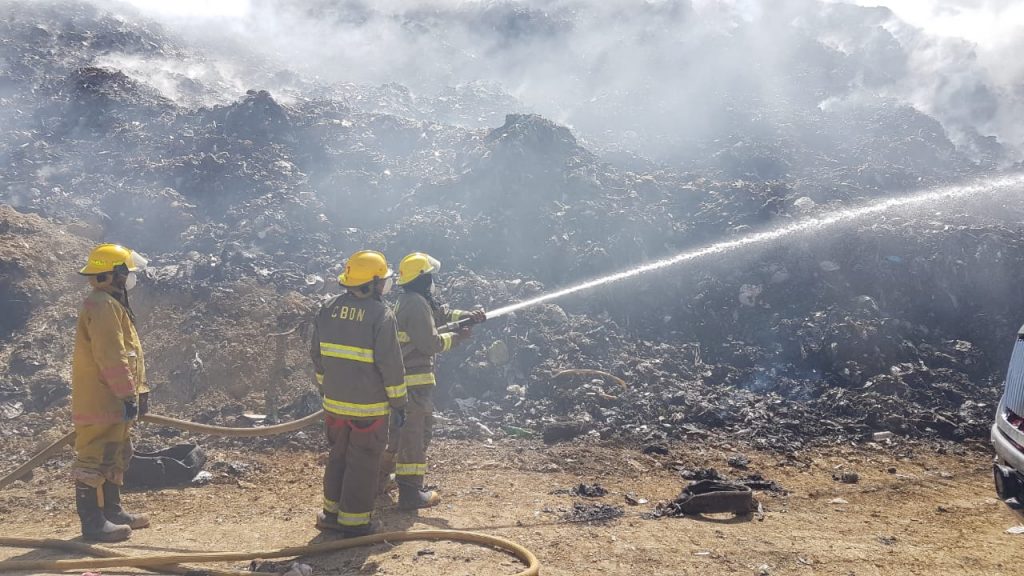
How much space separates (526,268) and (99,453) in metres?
7.60

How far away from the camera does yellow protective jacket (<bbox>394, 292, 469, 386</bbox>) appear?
15.8 feet

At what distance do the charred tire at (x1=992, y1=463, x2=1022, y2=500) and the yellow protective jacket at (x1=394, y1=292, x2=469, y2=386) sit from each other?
167 inches

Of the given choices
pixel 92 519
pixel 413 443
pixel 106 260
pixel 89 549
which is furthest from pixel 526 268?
pixel 89 549

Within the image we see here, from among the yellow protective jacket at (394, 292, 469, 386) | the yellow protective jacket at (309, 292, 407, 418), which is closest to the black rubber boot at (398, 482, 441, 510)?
the yellow protective jacket at (394, 292, 469, 386)

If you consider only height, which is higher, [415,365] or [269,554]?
[415,365]

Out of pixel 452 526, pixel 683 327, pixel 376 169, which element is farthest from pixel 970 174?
pixel 452 526

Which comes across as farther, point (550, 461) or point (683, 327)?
point (683, 327)

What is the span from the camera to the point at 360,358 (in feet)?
13.9

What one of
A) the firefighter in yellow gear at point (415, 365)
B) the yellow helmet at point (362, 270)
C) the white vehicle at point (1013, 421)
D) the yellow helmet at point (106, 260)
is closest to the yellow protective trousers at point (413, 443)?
the firefighter in yellow gear at point (415, 365)

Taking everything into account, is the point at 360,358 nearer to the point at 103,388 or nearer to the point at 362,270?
the point at 362,270

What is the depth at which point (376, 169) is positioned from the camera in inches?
563

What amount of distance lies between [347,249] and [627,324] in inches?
201

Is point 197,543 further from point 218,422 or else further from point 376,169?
point 376,169

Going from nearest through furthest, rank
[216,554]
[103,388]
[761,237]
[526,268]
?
[216,554]
[103,388]
[761,237]
[526,268]
